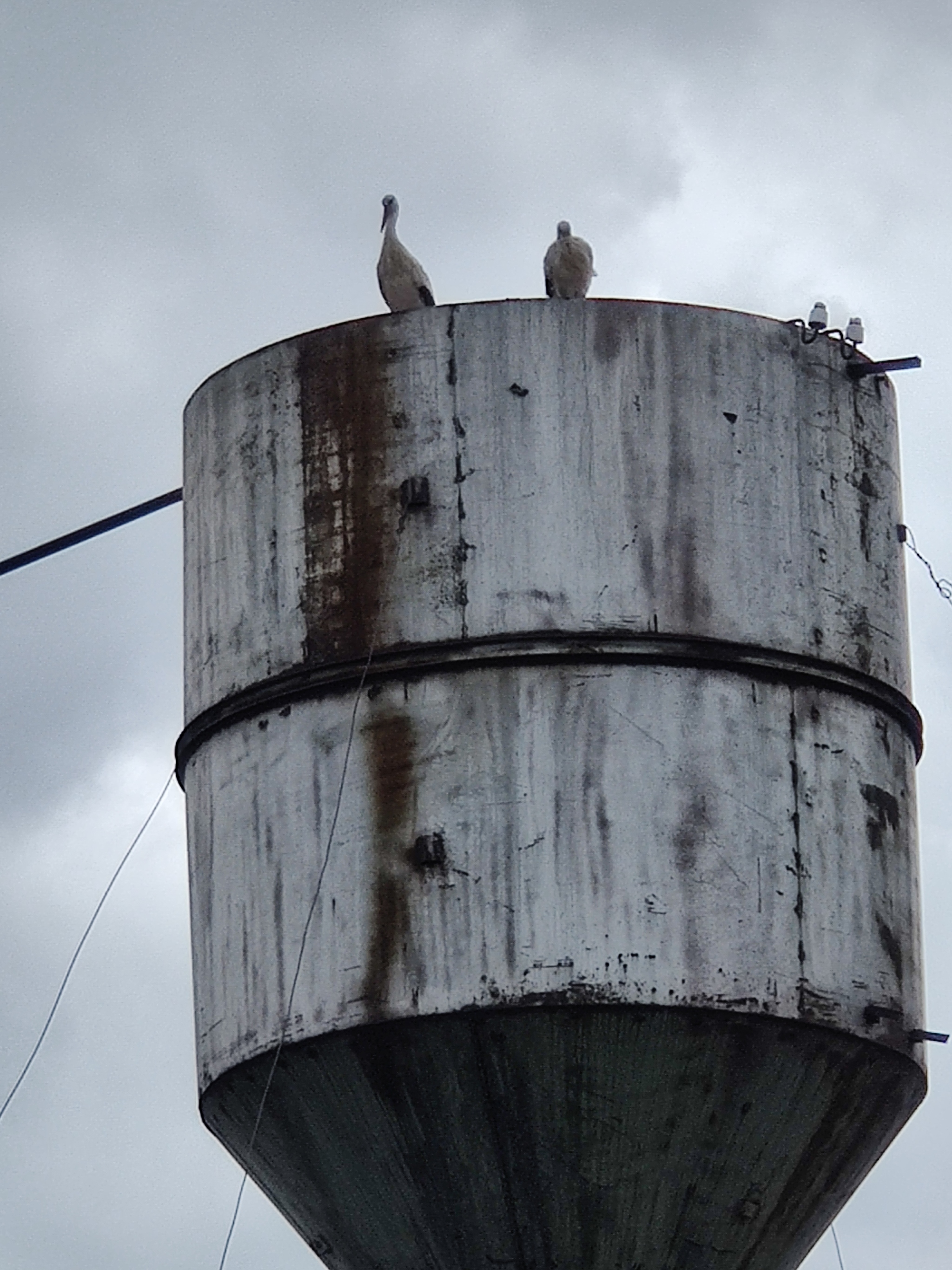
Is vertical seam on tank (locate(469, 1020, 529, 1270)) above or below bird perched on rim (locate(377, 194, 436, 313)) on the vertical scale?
below

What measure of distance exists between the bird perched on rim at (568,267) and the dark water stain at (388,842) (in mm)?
2949

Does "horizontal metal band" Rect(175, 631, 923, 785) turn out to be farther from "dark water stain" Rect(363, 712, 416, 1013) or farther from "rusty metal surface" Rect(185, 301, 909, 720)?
"dark water stain" Rect(363, 712, 416, 1013)

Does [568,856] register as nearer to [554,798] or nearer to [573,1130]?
[554,798]

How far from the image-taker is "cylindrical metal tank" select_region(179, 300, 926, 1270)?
57.1ft

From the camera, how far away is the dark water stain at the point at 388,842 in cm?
1744

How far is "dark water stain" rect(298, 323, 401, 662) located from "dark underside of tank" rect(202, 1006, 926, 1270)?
85.3 inches

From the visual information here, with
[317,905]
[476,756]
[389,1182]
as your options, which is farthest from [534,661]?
[389,1182]

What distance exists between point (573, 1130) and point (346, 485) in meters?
3.52

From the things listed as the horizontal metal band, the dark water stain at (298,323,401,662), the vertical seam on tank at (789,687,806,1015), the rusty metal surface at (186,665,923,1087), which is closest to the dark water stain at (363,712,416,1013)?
the rusty metal surface at (186,665,923,1087)

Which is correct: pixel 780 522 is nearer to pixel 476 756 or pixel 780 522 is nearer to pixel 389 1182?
pixel 476 756

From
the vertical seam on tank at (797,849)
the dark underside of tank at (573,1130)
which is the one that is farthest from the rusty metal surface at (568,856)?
the dark underside of tank at (573,1130)

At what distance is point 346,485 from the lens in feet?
60.3

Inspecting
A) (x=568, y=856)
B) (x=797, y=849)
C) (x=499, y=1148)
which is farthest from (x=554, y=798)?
(x=499, y=1148)

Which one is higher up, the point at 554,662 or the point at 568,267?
the point at 568,267
